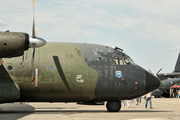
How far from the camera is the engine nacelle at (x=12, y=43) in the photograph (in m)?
13.2

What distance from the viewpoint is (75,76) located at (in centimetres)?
1728

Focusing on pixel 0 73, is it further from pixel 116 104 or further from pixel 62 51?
pixel 116 104

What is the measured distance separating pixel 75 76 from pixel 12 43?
5453 millimetres

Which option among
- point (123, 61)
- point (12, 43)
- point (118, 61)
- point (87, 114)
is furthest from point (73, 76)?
point (12, 43)

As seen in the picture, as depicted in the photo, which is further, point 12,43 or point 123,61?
point 123,61

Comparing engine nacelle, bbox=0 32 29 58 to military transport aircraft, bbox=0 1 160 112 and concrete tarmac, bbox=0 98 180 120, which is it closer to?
military transport aircraft, bbox=0 1 160 112

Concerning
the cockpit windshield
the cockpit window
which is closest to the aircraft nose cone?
the cockpit windshield

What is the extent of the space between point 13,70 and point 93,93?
5717 mm

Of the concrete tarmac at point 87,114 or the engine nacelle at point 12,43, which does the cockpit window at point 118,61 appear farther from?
the engine nacelle at point 12,43

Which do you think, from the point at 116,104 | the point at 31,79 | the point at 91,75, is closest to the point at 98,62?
the point at 91,75

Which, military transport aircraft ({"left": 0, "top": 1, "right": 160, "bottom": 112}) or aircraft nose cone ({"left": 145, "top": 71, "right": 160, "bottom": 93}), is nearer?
military transport aircraft ({"left": 0, "top": 1, "right": 160, "bottom": 112})

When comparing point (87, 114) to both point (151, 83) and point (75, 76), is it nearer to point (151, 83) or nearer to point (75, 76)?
point (75, 76)

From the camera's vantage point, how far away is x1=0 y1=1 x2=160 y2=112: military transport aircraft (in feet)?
54.5

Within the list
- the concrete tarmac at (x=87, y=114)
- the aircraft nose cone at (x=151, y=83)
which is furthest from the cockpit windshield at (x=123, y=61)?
the concrete tarmac at (x=87, y=114)
